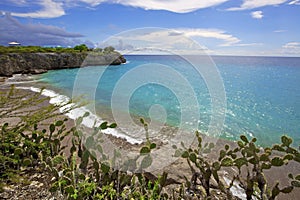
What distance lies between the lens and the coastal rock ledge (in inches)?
1127

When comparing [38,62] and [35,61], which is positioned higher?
[35,61]

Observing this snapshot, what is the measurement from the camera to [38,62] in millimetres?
34688

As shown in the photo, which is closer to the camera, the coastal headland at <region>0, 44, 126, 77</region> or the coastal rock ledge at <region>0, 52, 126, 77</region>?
the coastal rock ledge at <region>0, 52, 126, 77</region>

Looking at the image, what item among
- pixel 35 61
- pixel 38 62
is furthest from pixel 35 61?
pixel 38 62

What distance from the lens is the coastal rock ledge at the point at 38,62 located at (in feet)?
93.9

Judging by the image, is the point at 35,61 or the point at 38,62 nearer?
the point at 35,61

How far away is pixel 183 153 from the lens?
104 inches

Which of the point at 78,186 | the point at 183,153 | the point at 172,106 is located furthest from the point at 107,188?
the point at 172,106

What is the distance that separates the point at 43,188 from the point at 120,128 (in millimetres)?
4997

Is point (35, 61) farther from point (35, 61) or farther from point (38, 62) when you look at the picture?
point (38, 62)

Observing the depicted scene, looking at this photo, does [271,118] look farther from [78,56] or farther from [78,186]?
[78,56]

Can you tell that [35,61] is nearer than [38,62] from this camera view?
Yes

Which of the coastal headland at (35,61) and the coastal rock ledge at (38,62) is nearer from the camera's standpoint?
the coastal rock ledge at (38,62)

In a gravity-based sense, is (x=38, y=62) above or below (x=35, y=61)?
below
